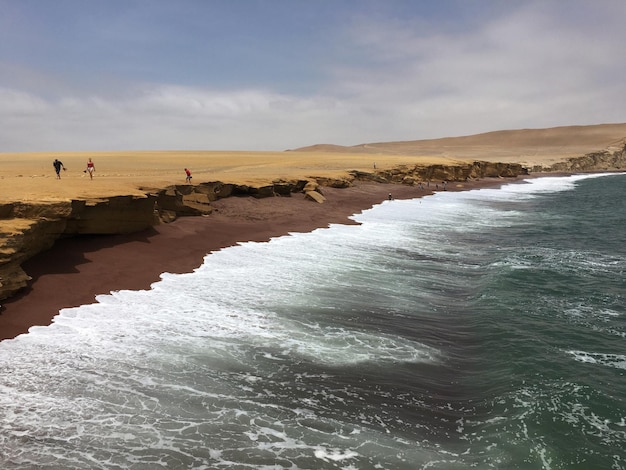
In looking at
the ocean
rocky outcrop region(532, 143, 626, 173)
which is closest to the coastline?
the ocean

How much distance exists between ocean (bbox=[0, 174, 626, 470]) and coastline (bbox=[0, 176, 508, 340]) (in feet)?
2.75

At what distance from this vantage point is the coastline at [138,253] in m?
12.4

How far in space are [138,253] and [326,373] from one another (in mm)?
10574

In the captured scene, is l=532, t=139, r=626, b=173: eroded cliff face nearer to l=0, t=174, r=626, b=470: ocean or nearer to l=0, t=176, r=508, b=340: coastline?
l=0, t=176, r=508, b=340: coastline

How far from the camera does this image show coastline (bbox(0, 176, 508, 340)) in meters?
12.4

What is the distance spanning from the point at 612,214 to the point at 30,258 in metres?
39.5

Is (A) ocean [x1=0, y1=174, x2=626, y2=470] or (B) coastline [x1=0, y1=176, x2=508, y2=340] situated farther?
(B) coastline [x1=0, y1=176, x2=508, y2=340]

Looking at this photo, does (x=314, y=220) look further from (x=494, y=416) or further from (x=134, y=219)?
(x=494, y=416)

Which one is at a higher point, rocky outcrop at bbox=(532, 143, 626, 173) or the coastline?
rocky outcrop at bbox=(532, 143, 626, 173)

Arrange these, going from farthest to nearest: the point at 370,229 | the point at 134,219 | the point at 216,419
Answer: the point at 370,229 < the point at 134,219 < the point at 216,419

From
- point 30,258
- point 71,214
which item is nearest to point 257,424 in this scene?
point 30,258

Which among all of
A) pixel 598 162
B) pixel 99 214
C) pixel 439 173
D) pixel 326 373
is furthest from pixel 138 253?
pixel 598 162

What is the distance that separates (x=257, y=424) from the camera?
7.82 meters

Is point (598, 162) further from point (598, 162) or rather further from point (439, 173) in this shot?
point (439, 173)
